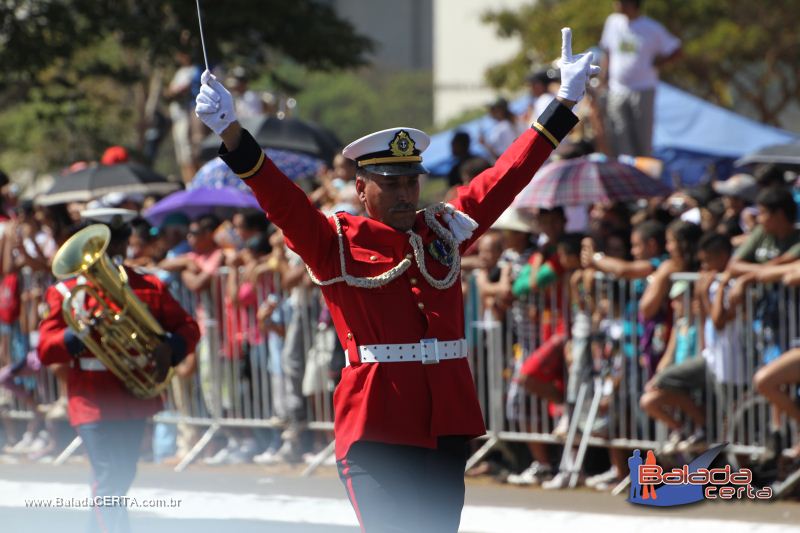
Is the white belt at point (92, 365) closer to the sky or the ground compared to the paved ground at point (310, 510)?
closer to the sky

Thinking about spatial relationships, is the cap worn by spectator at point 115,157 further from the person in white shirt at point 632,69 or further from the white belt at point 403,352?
the white belt at point 403,352

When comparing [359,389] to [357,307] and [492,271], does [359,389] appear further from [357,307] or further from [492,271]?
[492,271]

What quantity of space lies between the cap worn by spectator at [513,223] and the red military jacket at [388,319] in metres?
4.59

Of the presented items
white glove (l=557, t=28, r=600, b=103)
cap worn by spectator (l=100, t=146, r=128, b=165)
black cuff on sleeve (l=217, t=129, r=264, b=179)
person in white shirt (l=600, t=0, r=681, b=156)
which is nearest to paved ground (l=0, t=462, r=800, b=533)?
white glove (l=557, t=28, r=600, b=103)

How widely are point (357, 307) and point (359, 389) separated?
310mm

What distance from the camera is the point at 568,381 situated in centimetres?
1012

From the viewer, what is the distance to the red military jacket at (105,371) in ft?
25.5

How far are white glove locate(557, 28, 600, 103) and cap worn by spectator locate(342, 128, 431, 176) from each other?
0.66 metres

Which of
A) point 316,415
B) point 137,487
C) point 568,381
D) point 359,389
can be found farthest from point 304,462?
point 359,389

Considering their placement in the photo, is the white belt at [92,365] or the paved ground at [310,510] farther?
the paved ground at [310,510]

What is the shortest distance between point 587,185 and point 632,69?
2.57 m

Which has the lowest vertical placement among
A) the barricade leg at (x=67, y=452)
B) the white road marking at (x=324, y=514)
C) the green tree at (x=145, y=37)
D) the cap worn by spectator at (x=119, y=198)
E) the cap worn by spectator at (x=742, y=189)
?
the barricade leg at (x=67, y=452)

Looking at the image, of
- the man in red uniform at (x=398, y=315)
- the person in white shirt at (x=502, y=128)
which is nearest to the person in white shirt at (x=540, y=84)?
the person in white shirt at (x=502, y=128)

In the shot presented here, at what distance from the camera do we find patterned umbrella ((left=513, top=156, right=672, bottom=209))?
1095cm
